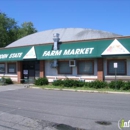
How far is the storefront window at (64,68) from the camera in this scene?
21.5 meters

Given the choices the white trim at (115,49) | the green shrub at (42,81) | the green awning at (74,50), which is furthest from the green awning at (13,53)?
the white trim at (115,49)

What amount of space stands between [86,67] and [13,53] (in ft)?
32.8

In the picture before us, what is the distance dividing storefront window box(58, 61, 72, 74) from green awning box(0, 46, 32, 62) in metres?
4.56

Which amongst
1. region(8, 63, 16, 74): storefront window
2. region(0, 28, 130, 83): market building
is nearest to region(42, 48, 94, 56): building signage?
region(0, 28, 130, 83): market building

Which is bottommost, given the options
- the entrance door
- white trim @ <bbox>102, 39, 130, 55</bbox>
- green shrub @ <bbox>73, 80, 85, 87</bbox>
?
green shrub @ <bbox>73, 80, 85, 87</bbox>

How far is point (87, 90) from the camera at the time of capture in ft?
56.4

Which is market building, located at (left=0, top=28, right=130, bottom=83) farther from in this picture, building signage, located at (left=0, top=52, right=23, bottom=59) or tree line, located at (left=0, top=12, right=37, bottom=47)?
tree line, located at (left=0, top=12, right=37, bottom=47)

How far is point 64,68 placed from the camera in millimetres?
21797

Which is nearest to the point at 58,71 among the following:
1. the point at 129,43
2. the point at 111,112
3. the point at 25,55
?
the point at 25,55

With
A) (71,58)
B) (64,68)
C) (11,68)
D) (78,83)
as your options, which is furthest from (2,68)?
(78,83)

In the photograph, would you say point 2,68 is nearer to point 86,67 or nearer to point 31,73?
point 31,73

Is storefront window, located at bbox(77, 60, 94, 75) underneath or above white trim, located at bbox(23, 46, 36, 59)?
underneath

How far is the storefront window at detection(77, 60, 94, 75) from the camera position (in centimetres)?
2008

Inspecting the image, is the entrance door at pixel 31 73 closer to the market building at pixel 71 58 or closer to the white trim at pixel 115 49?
the market building at pixel 71 58
